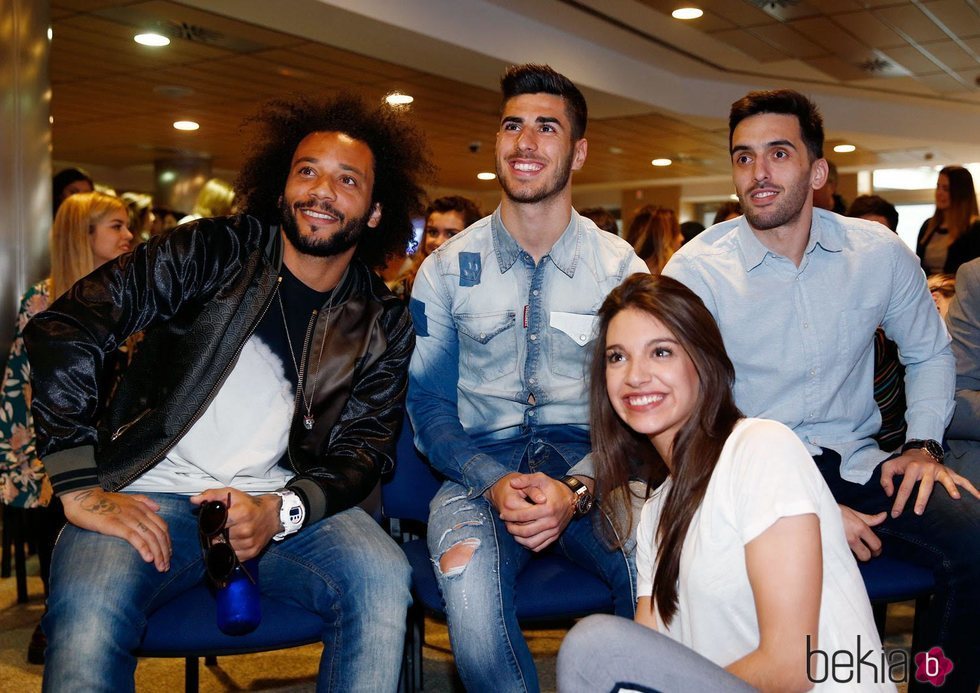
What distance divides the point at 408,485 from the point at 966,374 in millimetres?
1634

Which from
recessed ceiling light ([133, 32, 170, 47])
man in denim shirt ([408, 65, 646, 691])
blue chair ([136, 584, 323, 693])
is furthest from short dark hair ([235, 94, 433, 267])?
recessed ceiling light ([133, 32, 170, 47])

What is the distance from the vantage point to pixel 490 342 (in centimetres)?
250

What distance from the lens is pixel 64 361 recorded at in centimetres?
208

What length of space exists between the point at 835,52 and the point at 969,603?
6.82 meters

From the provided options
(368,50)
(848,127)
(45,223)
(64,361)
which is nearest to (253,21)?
(368,50)

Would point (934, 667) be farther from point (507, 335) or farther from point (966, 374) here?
point (507, 335)

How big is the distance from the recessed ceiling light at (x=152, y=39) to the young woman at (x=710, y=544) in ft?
18.4

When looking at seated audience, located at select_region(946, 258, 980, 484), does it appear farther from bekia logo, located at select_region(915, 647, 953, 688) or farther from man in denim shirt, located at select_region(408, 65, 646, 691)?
man in denim shirt, located at select_region(408, 65, 646, 691)

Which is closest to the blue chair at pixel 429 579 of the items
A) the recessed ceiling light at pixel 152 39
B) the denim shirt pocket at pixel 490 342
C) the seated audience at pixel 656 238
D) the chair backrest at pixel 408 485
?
the chair backrest at pixel 408 485

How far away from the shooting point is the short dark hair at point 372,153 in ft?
8.86

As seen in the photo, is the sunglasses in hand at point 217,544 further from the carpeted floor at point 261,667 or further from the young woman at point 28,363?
the young woman at point 28,363

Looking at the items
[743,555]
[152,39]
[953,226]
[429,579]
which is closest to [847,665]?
[743,555]

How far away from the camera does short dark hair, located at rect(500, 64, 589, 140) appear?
8.29 ft

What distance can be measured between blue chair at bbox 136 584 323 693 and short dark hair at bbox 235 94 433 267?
1.09m
